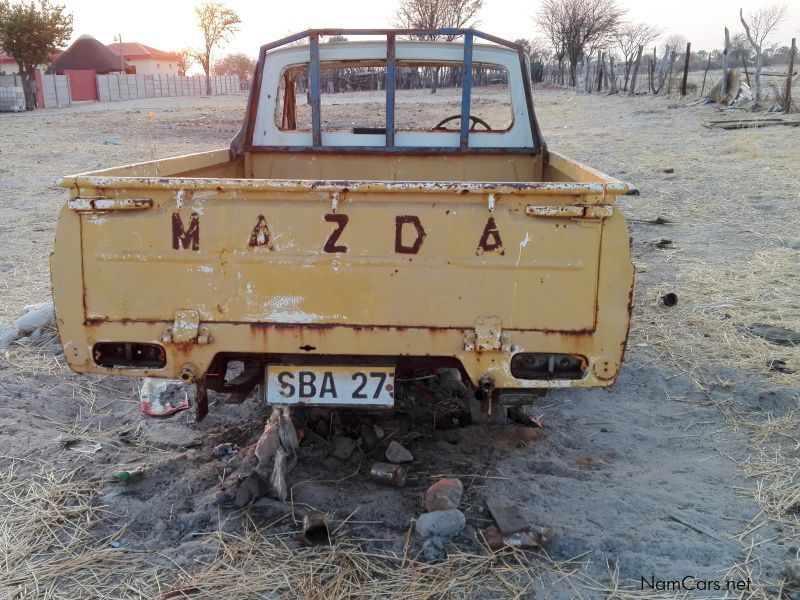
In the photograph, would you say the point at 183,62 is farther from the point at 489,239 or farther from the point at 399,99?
the point at 489,239

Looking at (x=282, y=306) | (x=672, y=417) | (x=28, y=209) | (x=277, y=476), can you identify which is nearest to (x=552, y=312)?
(x=282, y=306)

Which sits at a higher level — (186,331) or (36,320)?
(186,331)

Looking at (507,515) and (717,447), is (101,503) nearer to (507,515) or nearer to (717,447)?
(507,515)

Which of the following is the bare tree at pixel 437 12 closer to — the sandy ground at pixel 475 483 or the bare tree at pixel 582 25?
the bare tree at pixel 582 25

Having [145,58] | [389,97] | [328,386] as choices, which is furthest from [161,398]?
[145,58]

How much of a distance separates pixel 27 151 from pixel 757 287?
51.0ft

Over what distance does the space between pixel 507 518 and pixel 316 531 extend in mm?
757

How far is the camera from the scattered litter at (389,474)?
123 inches

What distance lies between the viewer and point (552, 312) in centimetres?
269

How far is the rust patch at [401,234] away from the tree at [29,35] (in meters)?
36.6

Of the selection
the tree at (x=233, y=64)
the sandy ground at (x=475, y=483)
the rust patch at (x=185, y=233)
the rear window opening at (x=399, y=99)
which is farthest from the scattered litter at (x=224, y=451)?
the tree at (x=233, y=64)

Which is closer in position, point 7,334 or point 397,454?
point 397,454

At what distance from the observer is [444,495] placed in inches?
116

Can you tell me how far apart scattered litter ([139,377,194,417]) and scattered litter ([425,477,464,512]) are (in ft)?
5.24
